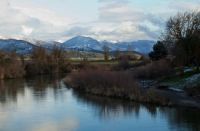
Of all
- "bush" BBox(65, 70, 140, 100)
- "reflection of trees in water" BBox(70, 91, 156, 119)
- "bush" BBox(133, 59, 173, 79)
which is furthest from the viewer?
"bush" BBox(133, 59, 173, 79)

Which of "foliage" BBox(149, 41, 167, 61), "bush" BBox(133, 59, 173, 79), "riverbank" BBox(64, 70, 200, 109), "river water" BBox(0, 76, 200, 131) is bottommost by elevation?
"river water" BBox(0, 76, 200, 131)

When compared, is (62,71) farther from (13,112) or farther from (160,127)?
(160,127)

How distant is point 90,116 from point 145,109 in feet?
16.3

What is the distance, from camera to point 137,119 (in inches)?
1220

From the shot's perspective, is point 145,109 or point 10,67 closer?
point 145,109

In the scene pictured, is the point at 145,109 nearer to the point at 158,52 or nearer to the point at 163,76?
the point at 163,76

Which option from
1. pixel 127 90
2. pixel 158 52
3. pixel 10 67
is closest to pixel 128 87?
pixel 127 90

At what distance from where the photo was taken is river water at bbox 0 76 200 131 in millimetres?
28016

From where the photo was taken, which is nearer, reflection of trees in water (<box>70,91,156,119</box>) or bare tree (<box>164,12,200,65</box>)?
reflection of trees in water (<box>70,91,156,119</box>)

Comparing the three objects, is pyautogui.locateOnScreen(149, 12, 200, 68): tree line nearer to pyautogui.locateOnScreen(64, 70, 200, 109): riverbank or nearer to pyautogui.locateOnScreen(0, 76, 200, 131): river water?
pyautogui.locateOnScreen(64, 70, 200, 109): riverbank

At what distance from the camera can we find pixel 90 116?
32.4 meters

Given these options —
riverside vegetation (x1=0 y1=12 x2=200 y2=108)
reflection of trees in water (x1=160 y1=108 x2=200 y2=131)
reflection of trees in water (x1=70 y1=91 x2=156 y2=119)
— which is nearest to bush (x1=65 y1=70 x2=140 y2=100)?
riverside vegetation (x1=0 y1=12 x2=200 y2=108)

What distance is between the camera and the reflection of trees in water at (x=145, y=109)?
1126 inches

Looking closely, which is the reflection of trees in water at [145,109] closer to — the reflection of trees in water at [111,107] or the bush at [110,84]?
the reflection of trees in water at [111,107]
